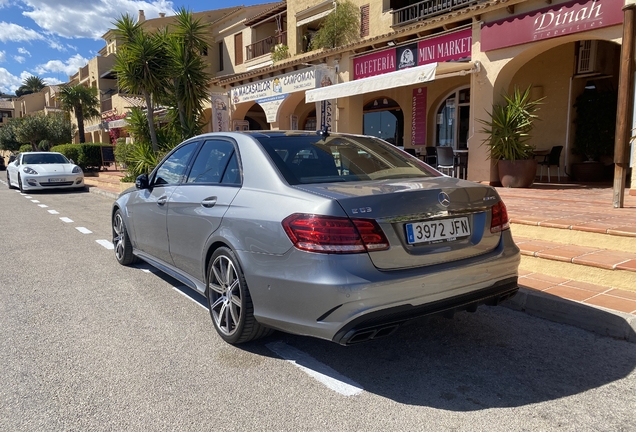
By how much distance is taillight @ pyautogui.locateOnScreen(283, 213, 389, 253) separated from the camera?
2.67 m

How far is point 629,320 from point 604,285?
38.5 inches

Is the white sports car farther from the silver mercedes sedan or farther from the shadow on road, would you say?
the shadow on road

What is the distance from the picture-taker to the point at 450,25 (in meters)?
11.4

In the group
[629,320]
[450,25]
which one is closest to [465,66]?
[450,25]

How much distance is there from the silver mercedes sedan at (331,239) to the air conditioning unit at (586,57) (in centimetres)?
994

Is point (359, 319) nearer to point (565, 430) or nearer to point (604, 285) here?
point (565, 430)

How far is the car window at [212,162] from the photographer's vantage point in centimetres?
380

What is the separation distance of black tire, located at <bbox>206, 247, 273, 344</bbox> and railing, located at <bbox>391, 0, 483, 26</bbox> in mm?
11714

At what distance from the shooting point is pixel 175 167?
15.1 ft

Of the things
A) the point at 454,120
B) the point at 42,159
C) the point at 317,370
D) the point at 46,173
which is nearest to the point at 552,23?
the point at 454,120

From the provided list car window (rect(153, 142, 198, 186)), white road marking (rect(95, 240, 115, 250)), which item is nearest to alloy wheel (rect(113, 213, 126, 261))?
white road marking (rect(95, 240, 115, 250))

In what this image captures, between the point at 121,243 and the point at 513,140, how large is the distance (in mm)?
7811

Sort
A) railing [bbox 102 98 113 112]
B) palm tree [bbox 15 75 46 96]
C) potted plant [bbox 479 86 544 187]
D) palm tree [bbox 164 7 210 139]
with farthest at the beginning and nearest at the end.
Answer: palm tree [bbox 15 75 46 96]
railing [bbox 102 98 113 112]
palm tree [bbox 164 7 210 139]
potted plant [bbox 479 86 544 187]

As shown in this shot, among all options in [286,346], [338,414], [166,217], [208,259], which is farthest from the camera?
[166,217]
